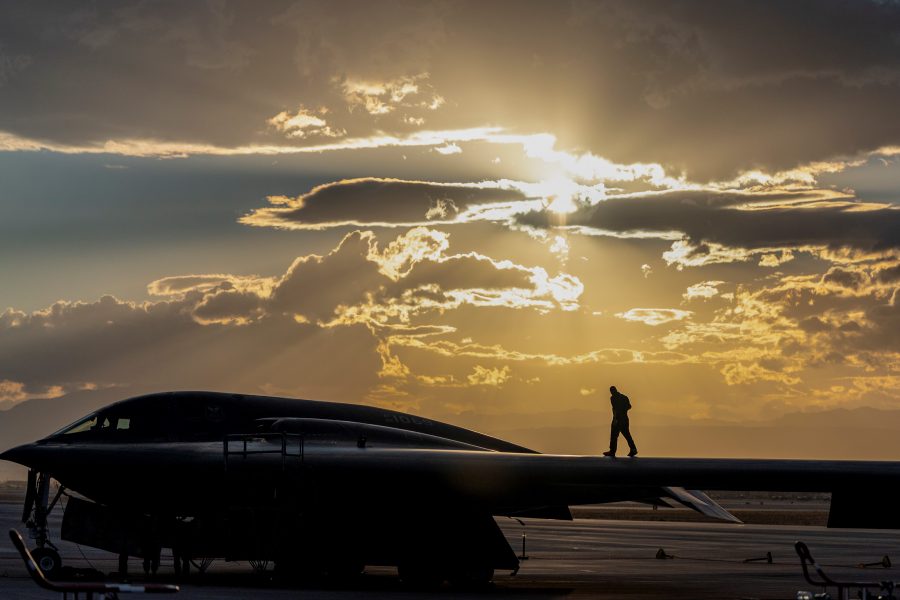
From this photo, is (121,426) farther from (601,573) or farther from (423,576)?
(601,573)

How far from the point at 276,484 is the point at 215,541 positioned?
1.89 metres

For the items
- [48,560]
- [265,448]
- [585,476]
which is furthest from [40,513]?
Result: [585,476]

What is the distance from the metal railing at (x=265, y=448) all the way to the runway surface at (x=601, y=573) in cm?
269

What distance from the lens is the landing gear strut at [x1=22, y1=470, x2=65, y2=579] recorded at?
2462 centimetres

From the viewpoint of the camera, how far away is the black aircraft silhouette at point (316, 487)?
24.5 metres

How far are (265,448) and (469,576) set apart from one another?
5150 millimetres

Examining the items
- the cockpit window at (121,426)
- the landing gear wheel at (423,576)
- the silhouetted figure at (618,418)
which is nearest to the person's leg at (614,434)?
the silhouetted figure at (618,418)

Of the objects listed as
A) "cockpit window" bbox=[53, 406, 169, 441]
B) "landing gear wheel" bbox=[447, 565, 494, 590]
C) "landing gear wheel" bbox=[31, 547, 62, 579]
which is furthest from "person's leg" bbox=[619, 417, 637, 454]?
"landing gear wheel" bbox=[31, 547, 62, 579]

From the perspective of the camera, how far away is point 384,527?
85.3 feet

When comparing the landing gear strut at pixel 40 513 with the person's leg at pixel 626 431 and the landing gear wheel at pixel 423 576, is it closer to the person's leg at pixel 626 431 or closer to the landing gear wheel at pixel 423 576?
the landing gear wheel at pixel 423 576

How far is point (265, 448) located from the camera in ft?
84.5

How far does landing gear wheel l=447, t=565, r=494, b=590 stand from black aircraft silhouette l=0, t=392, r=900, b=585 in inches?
1.2

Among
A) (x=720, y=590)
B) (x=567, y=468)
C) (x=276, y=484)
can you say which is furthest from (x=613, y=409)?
(x=276, y=484)

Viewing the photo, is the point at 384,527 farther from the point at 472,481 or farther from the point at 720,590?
the point at 720,590
